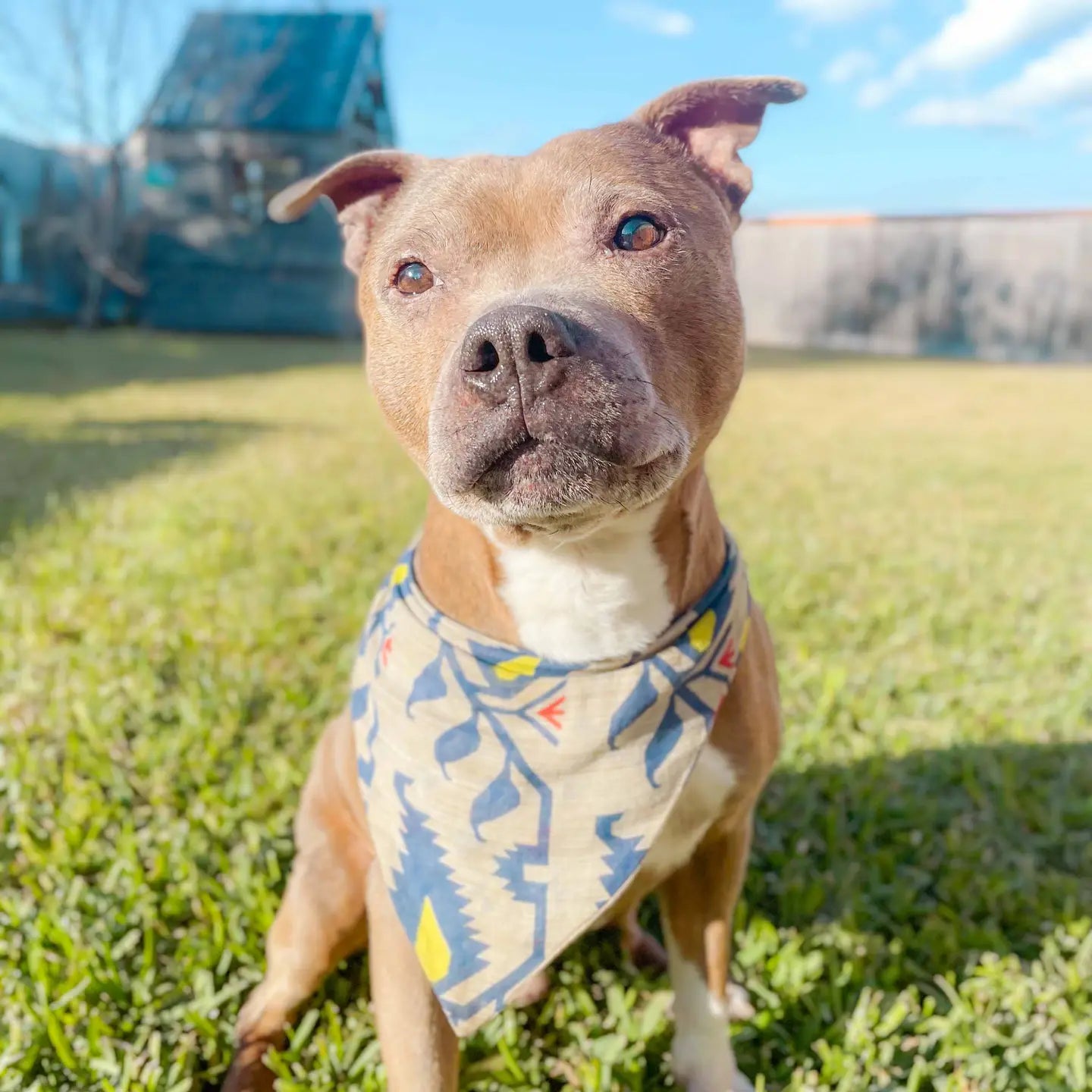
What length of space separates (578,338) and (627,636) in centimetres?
68

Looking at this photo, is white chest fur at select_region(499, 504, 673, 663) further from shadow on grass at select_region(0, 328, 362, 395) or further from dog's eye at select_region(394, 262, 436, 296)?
shadow on grass at select_region(0, 328, 362, 395)

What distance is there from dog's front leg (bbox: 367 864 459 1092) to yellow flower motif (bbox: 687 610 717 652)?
0.84 meters

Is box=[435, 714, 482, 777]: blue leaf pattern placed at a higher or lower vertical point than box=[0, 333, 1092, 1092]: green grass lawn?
higher

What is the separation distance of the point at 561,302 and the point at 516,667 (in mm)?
751

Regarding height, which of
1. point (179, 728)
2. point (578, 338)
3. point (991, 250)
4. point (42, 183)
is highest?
point (578, 338)

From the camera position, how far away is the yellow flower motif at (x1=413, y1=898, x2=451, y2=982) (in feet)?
6.13

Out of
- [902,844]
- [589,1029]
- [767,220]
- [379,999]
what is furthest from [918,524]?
[767,220]

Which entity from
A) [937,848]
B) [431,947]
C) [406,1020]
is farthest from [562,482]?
[937,848]

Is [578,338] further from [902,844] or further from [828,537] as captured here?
[828,537]

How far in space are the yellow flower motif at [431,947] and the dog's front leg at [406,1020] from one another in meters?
0.03

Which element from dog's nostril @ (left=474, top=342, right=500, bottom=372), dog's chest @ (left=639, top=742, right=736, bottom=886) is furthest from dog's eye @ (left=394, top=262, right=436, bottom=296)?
dog's chest @ (left=639, top=742, right=736, bottom=886)

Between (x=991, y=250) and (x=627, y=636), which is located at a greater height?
(x=627, y=636)

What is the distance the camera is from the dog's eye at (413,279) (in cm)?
190

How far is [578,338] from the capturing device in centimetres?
149
